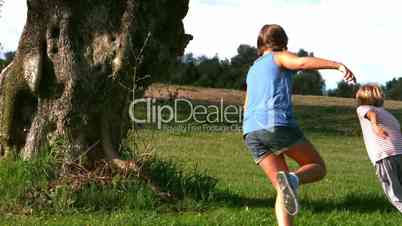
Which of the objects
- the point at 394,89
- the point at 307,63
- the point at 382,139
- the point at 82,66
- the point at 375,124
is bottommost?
the point at 382,139

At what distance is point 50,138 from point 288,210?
143 inches

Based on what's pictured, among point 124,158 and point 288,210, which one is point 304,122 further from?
point 288,210

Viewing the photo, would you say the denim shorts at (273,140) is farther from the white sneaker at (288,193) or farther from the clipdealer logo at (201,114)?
the clipdealer logo at (201,114)

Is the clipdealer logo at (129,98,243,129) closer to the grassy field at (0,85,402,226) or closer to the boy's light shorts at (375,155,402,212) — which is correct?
the grassy field at (0,85,402,226)

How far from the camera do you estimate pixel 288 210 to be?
19.9 ft

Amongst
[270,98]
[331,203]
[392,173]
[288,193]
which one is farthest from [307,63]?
[331,203]

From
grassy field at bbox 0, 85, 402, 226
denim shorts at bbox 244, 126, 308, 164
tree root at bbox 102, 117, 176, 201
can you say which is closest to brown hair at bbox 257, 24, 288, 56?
denim shorts at bbox 244, 126, 308, 164

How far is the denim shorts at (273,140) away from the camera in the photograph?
20.5 feet

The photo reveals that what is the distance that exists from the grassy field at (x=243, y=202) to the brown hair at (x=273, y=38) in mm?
1818

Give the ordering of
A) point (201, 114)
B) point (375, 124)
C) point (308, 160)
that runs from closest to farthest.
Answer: point (308, 160) < point (375, 124) < point (201, 114)

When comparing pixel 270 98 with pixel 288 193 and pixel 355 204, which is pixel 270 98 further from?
pixel 355 204

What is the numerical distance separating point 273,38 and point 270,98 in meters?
0.54

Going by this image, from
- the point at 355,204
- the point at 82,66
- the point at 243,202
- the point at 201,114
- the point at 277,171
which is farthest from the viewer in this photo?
the point at 201,114

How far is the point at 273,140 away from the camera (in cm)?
625
